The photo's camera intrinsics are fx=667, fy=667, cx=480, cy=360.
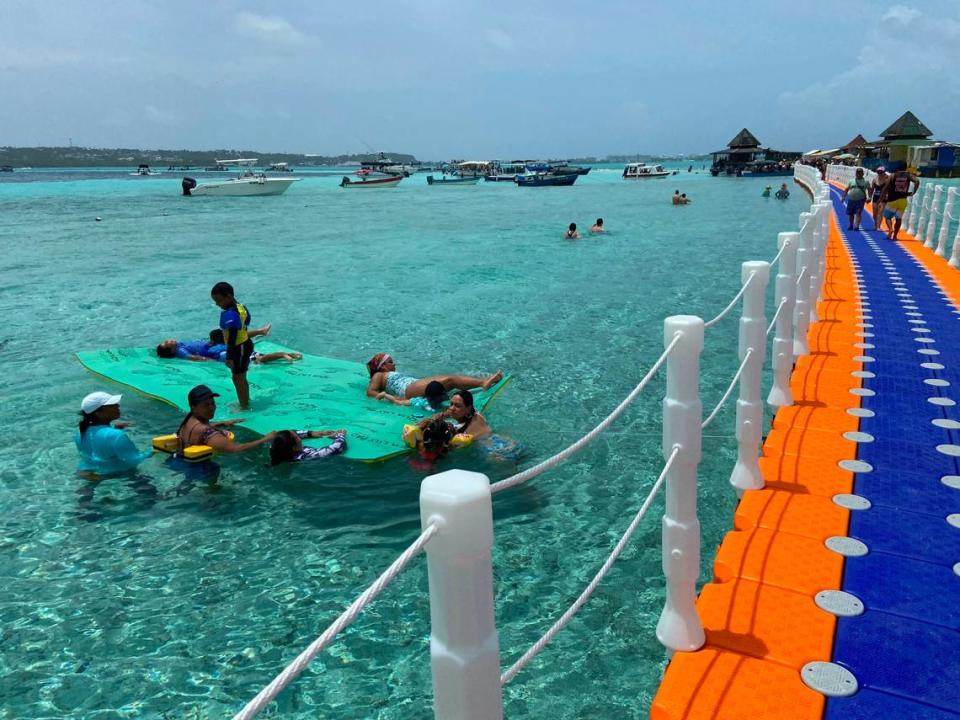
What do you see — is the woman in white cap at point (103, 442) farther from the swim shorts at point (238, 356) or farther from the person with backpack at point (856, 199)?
the person with backpack at point (856, 199)

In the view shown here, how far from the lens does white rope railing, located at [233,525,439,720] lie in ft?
4.16

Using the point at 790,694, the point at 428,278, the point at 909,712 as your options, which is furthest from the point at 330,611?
the point at 428,278

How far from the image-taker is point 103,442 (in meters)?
6.89

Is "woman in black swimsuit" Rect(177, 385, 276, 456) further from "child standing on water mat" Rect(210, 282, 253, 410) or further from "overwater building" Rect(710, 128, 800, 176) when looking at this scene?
"overwater building" Rect(710, 128, 800, 176)

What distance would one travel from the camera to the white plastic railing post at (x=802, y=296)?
699cm

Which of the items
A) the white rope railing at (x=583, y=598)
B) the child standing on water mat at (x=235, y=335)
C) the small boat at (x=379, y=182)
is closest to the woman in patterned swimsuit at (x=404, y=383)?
the child standing on water mat at (x=235, y=335)

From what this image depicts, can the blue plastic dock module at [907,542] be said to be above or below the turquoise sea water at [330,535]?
above

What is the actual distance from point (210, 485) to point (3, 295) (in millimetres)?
16249

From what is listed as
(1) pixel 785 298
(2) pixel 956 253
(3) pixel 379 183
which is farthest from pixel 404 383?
(3) pixel 379 183

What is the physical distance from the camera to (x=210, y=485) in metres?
6.89

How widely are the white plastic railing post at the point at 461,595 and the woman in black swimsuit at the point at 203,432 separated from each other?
6.02 meters

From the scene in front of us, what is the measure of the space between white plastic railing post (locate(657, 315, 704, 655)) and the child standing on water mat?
6.57 m

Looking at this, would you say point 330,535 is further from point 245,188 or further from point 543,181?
point 543,181

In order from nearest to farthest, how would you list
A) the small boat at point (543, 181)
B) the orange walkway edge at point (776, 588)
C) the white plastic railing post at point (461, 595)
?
the white plastic railing post at point (461, 595) → the orange walkway edge at point (776, 588) → the small boat at point (543, 181)
